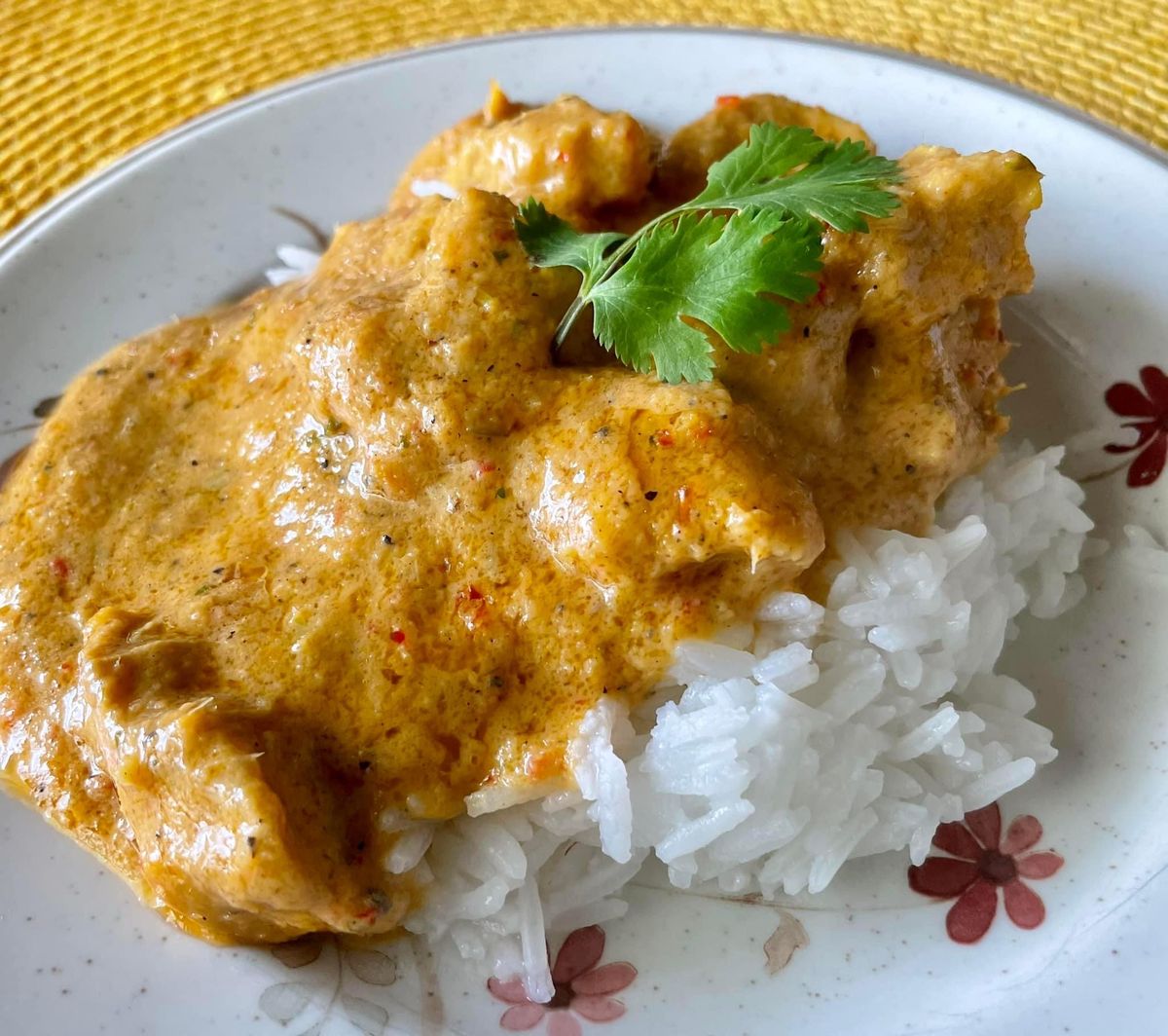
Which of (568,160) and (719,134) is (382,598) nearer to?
(568,160)

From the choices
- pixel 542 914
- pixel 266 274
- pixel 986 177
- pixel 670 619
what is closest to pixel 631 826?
pixel 542 914

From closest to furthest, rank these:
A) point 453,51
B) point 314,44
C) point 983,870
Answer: point 983,870
point 453,51
point 314,44

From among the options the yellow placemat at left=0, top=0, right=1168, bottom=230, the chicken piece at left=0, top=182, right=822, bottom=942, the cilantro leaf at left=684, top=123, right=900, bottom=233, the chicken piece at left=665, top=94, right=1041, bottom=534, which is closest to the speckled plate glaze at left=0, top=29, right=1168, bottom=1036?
the chicken piece at left=0, top=182, right=822, bottom=942

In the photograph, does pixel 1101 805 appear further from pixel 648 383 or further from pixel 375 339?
pixel 375 339

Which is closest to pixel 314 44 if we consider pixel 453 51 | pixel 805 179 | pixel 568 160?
pixel 453 51

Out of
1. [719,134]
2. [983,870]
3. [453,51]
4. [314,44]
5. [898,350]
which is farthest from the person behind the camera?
[314,44]

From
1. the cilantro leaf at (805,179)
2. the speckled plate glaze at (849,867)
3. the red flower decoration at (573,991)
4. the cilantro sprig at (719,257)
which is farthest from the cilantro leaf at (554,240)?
the red flower decoration at (573,991)

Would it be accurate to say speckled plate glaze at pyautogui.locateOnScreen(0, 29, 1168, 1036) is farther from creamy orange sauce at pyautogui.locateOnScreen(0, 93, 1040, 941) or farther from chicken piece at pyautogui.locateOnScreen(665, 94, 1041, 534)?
chicken piece at pyautogui.locateOnScreen(665, 94, 1041, 534)

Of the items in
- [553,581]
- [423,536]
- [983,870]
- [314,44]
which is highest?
[314,44]
